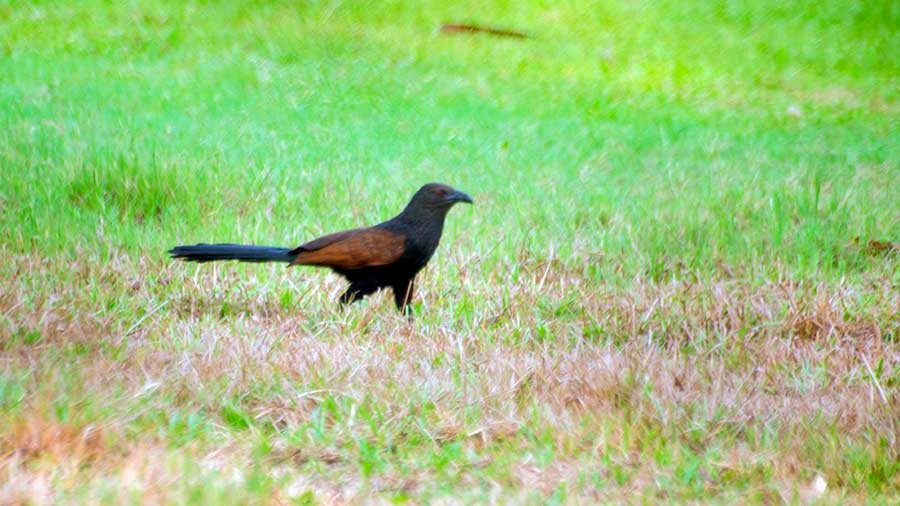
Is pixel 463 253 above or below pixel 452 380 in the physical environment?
below

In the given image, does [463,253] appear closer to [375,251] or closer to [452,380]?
[375,251]

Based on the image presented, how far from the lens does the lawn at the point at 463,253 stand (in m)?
3.41

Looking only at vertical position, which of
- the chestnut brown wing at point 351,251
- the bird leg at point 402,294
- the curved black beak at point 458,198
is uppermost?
the curved black beak at point 458,198

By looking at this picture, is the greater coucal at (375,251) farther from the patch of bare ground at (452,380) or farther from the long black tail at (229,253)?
the patch of bare ground at (452,380)

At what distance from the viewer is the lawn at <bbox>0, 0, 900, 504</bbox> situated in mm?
3414

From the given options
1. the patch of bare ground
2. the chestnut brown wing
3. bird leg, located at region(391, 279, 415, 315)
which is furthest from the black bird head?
the patch of bare ground

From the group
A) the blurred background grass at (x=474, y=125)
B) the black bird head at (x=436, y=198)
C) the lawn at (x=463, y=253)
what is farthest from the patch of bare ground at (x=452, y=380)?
the blurred background grass at (x=474, y=125)

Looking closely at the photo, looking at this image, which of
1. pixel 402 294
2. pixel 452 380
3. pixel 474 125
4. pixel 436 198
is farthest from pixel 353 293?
pixel 474 125

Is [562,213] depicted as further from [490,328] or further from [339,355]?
[339,355]

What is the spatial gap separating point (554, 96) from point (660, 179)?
5.28ft

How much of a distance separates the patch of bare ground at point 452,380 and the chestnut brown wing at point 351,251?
0.67 feet

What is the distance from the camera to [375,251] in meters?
4.84

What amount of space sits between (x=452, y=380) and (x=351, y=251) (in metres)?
1.03

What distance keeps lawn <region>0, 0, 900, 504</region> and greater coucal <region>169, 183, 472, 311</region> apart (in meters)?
0.18
